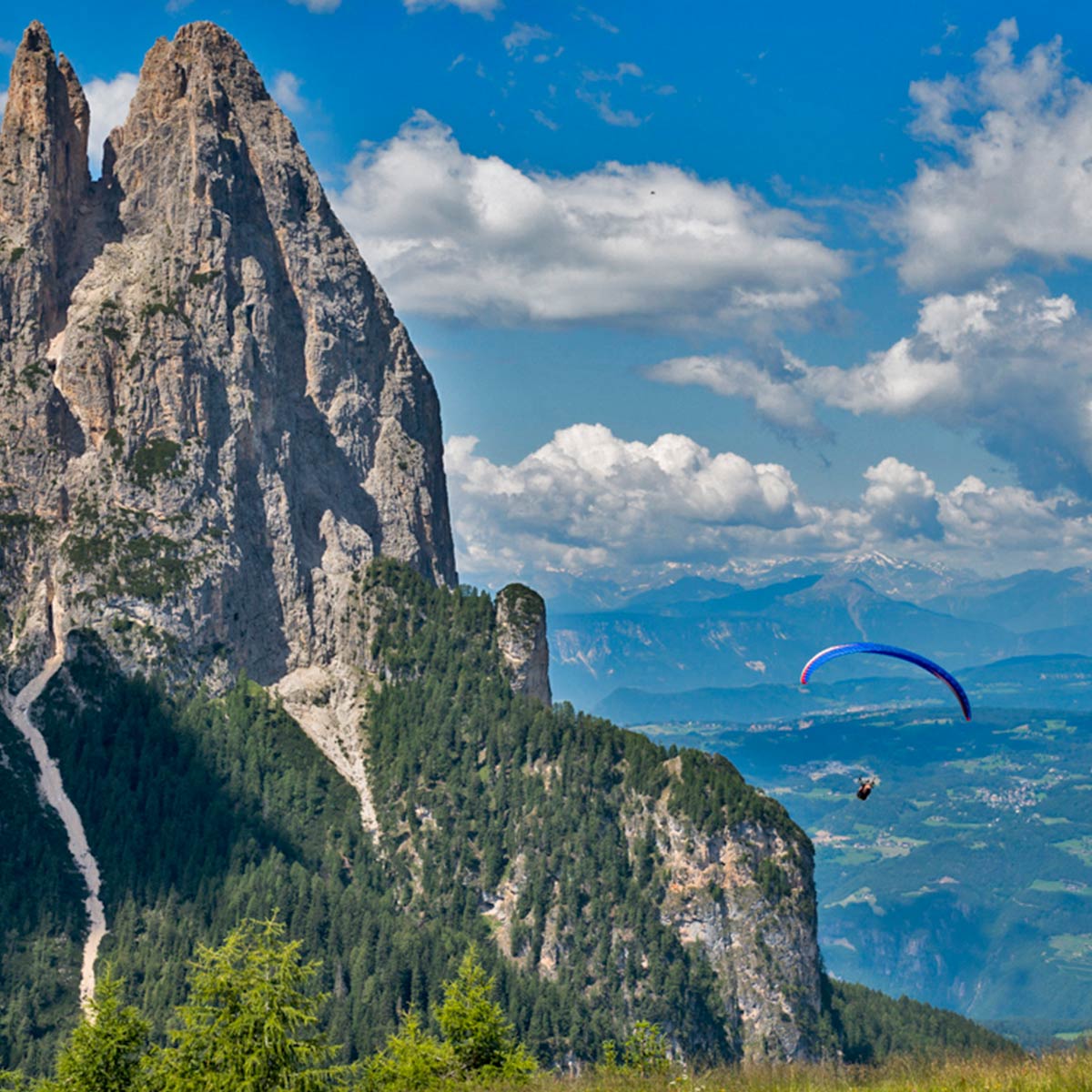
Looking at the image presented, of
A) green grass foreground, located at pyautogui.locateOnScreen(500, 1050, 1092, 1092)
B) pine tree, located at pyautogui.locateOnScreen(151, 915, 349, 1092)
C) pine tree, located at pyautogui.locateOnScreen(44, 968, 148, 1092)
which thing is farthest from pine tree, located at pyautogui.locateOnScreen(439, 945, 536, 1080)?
green grass foreground, located at pyautogui.locateOnScreen(500, 1050, 1092, 1092)

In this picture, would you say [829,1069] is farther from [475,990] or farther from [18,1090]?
[18,1090]

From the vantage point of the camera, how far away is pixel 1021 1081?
5459 cm

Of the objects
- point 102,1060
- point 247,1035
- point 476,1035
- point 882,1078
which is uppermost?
point 882,1078

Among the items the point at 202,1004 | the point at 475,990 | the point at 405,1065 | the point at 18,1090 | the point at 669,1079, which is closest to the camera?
the point at 669,1079

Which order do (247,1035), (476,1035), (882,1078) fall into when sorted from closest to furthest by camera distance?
(882,1078) < (247,1035) < (476,1035)

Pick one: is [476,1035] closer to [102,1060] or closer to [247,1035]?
[102,1060]

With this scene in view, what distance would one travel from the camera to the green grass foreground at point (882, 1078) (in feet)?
179

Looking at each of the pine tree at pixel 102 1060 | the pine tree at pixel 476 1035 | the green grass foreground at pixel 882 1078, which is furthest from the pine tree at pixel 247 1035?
the pine tree at pixel 476 1035

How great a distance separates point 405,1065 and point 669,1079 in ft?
102

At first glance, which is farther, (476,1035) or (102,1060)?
(476,1035)

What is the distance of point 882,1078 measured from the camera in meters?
61.6

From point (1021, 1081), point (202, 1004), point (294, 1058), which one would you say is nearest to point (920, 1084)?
point (1021, 1081)

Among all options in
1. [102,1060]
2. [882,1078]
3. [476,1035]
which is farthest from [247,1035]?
[476,1035]

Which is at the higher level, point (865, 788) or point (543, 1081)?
point (865, 788)
